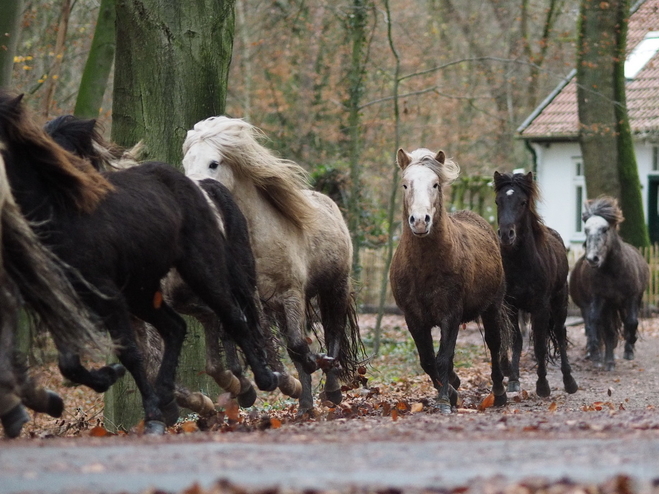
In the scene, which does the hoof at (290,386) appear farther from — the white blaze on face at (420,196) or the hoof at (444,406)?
the white blaze on face at (420,196)

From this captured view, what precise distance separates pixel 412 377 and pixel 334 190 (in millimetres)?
9338

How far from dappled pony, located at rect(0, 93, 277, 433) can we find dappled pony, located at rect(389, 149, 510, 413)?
6.26ft

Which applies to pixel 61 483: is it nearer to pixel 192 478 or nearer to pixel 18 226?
pixel 192 478

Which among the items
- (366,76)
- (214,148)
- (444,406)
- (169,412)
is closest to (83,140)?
(214,148)

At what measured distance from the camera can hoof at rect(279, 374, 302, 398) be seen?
29.1 feet

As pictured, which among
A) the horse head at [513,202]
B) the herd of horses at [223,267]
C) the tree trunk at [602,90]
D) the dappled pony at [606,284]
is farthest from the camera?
the tree trunk at [602,90]

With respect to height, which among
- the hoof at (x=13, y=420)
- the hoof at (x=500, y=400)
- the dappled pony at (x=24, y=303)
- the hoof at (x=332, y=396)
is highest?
the dappled pony at (x=24, y=303)

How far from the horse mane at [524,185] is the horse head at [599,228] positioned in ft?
13.9

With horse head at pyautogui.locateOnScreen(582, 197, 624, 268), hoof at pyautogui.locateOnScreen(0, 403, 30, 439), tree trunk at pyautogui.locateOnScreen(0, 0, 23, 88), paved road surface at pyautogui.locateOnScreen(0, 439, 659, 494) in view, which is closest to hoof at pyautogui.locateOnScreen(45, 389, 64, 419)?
hoof at pyautogui.locateOnScreen(0, 403, 30, 439)

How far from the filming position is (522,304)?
12.3 meters

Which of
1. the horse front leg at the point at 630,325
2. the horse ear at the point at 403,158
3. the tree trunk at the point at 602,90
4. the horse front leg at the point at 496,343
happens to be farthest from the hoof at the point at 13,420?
the tree trunk at the point at 602,90

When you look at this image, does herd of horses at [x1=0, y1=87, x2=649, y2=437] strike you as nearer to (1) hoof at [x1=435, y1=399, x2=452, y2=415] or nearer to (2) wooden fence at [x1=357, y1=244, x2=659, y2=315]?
(1) hoof at [x1=435, y1=399, x2=452, y2=415]

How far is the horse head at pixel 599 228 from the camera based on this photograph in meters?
16.3

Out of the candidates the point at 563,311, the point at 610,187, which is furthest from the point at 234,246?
the point at 610,187
